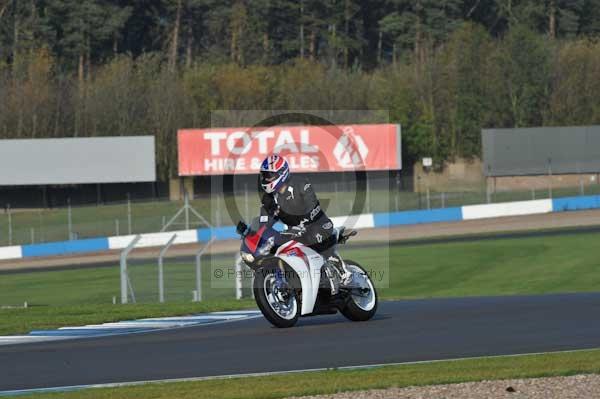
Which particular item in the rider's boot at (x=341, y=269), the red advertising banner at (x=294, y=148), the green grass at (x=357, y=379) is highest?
the red advertising banner at (x=294, y=148)

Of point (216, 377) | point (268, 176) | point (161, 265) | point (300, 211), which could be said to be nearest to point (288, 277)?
point (300, 211)

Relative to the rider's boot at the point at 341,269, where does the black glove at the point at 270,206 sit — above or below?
above

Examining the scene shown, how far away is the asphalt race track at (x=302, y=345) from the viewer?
450 inches

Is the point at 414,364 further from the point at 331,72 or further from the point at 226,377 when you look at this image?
the point at 331,72

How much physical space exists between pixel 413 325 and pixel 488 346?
2.22 meters

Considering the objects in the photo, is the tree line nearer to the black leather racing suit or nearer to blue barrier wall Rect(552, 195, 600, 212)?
blue barrier wall Rect(552, 195, 600, 212)

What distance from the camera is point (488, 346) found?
482 inches

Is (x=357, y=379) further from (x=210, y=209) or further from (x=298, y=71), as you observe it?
(x=298, y=71)

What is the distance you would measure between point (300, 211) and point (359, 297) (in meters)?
1.56

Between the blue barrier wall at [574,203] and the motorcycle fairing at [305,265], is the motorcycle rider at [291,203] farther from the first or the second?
the blue barrier wall at [574,203]

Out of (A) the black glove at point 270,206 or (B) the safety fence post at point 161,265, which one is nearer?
(A) the black glove at point 270,206

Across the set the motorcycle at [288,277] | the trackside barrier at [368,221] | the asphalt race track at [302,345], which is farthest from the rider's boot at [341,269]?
the trackside barrier at [368,221]

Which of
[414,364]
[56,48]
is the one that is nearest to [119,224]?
[414,364]

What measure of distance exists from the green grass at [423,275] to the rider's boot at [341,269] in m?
11.6
